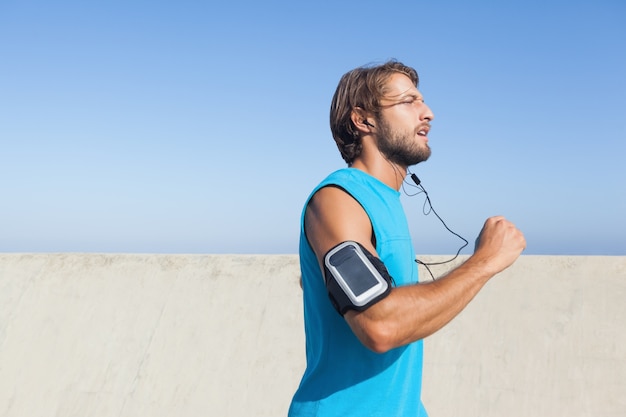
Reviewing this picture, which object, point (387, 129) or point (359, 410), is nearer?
point (359, 410)

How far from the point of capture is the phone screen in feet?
4.33

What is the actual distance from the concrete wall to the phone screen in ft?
15.8

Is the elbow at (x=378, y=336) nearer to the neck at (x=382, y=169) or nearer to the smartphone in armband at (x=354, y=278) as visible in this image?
the smartphone in armband at (x=354, y=278)

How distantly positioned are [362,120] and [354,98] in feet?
0.22

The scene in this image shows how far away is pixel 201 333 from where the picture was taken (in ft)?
22.9

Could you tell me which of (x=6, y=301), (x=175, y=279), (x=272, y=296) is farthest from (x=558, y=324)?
(x=6, y=301)

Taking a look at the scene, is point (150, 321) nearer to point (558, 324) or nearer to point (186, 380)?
point (186, 380)

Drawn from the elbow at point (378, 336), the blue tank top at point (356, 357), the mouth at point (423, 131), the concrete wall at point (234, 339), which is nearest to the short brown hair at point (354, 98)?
the mouth at point (423, 131)

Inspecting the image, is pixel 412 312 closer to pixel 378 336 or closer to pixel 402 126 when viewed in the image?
pixel 378 336

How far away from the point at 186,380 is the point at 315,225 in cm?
560

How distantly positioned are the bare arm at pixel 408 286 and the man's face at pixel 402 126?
273 mm

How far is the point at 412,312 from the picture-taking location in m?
1.34

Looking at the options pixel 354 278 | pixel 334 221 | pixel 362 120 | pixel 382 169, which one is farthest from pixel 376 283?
pixel 362 120

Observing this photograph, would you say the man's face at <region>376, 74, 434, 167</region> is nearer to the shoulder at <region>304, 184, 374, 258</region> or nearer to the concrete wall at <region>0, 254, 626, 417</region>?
the shoulder at <region>304, 184, 374, 258</region>
